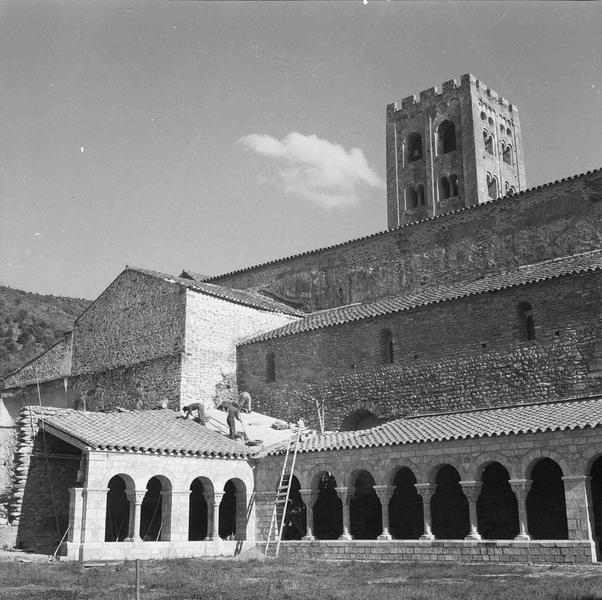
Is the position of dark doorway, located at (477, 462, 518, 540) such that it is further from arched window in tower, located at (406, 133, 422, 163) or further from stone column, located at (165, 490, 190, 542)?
arched window in tower, located at (406, 133, 422, 163)

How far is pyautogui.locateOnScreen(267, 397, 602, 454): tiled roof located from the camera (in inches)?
669

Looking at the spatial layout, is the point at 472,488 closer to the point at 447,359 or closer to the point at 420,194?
the point at 447,359

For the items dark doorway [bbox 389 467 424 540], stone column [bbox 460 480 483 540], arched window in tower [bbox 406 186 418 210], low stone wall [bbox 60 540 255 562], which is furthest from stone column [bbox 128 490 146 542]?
arched window in tower [bbox 406 186 418 210]

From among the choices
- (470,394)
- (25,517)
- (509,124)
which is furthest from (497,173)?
(25,517)

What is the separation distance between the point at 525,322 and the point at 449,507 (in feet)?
18.0

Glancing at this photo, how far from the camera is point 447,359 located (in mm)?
22641

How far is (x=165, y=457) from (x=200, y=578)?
6468 millimetres

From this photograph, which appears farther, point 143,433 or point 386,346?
point 386,346

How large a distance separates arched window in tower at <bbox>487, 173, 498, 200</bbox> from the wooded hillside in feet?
115

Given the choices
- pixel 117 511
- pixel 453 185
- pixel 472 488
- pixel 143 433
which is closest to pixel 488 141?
pixel 453 185

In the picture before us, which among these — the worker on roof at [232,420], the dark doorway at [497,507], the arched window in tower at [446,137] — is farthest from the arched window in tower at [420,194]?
the dark doorway at [497,507]

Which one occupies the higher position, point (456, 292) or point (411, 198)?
point (411, 198)

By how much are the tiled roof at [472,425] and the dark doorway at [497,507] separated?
5.16ft

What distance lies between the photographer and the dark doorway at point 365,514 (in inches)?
866
